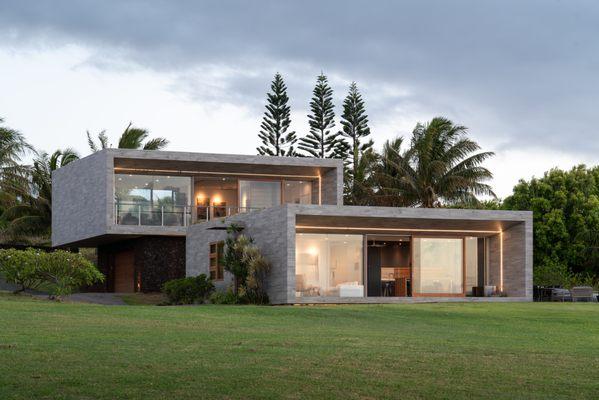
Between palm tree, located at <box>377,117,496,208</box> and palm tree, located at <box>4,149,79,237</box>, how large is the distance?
13637 mm

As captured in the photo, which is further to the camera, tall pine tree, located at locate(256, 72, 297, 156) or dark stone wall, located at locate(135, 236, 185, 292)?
tall pine tree, located at locate(256, 72, 297, 156)

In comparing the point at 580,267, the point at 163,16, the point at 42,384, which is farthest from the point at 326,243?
the point at 42,384

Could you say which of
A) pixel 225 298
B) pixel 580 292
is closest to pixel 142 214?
pixel 225 298

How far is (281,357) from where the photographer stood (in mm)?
9789

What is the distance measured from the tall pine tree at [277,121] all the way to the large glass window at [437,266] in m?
18.5

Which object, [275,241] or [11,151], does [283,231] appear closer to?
[275,241]

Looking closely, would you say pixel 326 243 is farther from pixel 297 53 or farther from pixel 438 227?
pixel 297 53

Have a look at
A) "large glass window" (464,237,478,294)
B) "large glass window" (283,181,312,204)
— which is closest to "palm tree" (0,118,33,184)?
"large glass window" (283,181,312,204)

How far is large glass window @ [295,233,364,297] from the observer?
2467 cm

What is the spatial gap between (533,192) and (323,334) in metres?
26.9

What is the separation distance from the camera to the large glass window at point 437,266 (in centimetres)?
2677

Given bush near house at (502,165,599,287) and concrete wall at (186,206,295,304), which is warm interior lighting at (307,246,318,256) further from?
bush near house at (502,165,599,287)

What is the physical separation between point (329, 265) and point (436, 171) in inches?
525

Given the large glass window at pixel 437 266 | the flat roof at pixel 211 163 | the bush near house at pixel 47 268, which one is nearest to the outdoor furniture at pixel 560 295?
the large glass window at pixel 437 266
